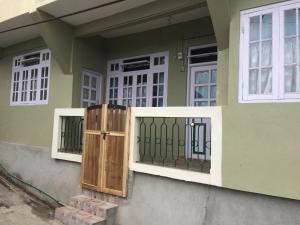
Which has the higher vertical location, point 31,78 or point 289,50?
point 31,78

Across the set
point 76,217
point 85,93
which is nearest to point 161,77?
point 85,93

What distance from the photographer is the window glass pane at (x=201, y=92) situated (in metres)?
6.69

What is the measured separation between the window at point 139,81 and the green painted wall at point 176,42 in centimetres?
18

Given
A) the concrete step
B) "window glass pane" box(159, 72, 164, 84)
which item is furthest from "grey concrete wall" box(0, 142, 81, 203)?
"window glass pane" box(159, 72, 164, 84)

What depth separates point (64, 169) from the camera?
22.7 ft

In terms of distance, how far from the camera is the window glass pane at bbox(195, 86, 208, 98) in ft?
22.0

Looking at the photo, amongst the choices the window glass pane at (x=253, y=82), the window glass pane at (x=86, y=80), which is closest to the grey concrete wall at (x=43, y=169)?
the window glass pane at (x=86, y=80)

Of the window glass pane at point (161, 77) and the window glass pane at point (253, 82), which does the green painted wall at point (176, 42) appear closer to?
the window glass pane at point (161, 77)

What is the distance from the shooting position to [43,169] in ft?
24.6

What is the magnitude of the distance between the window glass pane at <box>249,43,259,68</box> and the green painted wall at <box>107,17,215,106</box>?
89.5 inches

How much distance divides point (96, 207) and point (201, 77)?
3569 millimetres

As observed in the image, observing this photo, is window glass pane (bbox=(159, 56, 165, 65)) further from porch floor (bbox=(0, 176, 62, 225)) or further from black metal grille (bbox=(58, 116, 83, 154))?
porch floor (bbox=(0, 176, 62, 225))

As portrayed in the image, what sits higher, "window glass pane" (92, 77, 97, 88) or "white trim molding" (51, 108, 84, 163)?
"window glass pane" (92, 77, 97, 88)

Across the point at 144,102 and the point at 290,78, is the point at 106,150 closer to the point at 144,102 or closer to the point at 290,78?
the point at 144,102
